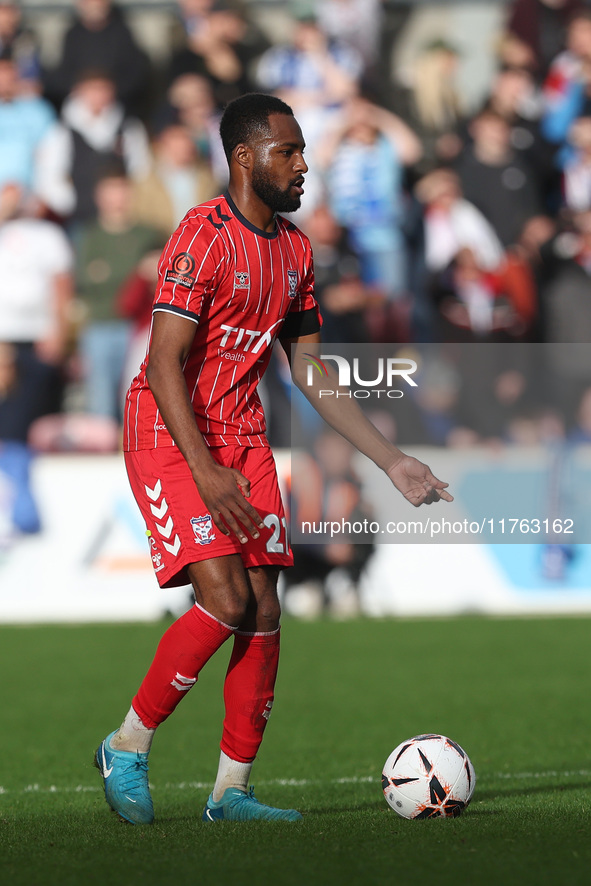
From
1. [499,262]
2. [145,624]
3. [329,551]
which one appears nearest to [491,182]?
[499,262]

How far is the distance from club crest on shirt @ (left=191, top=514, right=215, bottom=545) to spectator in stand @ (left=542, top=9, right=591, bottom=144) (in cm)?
1030

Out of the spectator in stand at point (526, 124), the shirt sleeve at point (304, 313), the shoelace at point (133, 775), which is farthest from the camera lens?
the spectator in stand at point (526, 124)

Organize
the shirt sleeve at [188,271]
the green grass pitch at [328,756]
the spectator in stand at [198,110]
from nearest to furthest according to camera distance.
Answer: the green grass pitch at [328,756]
the shirt sleeve at [188,271]
the spectator in stand at [198,110]

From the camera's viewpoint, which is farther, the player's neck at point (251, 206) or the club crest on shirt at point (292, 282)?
the club crest on shirt at point (292, 282)

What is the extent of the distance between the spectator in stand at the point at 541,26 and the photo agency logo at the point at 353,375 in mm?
8214

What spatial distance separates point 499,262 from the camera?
1218 centimetres

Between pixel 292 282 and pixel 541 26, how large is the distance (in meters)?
10.5

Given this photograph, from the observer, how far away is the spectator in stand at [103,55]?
1347 centimetres

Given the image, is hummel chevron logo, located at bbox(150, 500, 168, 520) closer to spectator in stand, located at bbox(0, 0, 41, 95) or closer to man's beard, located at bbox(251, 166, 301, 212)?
man's beard, located at bbox(251, 166, 301, 212)

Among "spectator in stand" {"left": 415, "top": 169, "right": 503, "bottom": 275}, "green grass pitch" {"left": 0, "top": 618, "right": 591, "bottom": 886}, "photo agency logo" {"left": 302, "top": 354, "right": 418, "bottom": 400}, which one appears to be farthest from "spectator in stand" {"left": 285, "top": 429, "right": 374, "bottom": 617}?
"spectator in stand" {"left": 415, "top": 169, "right": 503, "bottom": 275}

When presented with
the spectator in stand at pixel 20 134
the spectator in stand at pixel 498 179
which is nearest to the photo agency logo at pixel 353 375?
the spectator in stand at pixel 498 179

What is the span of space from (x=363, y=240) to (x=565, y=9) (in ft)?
12.9

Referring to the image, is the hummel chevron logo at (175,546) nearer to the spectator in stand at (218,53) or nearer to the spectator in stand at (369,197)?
the spectator in stand at (369,197)

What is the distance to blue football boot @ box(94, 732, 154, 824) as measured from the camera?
13.6ft
